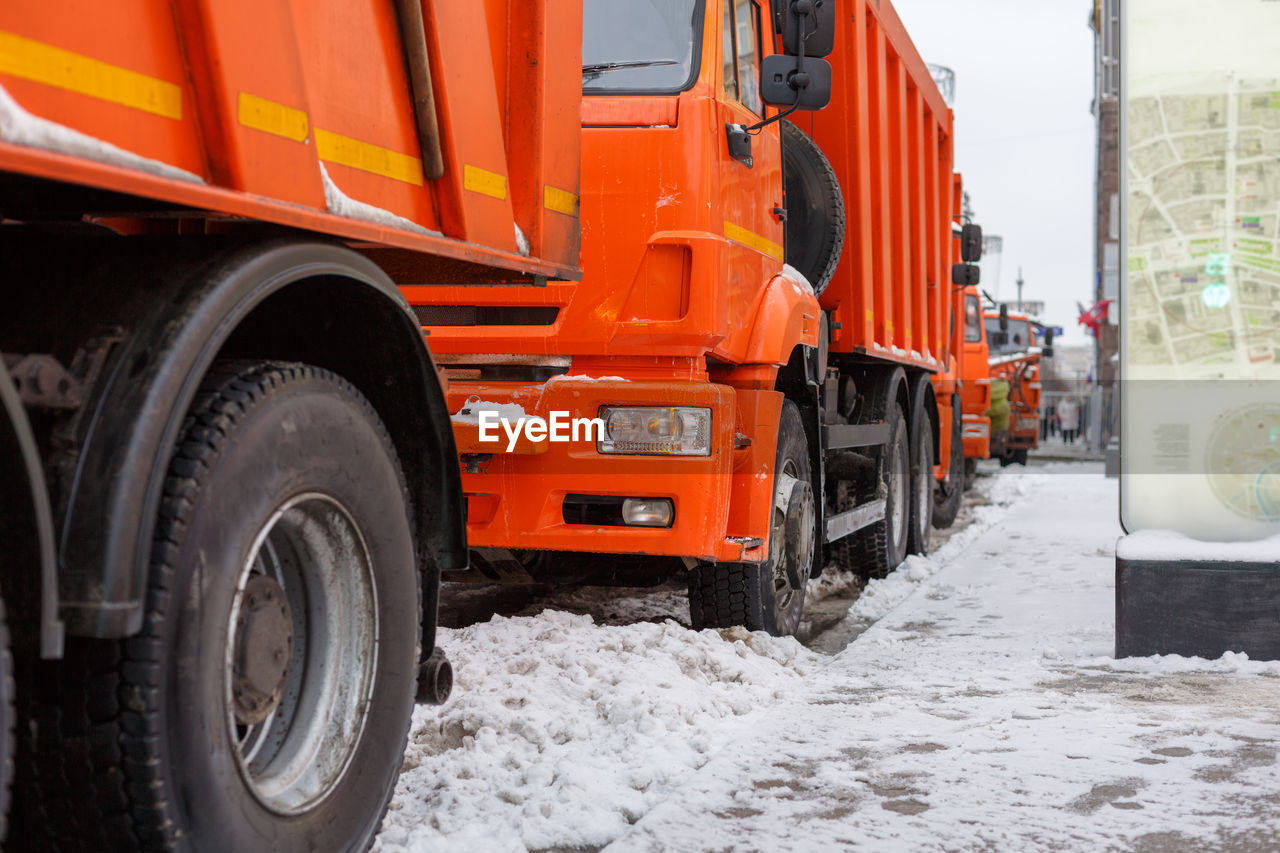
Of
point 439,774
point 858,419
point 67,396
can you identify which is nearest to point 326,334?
point 67,396

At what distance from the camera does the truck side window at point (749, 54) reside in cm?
574

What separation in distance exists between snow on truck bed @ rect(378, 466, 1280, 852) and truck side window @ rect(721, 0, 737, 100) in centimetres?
223

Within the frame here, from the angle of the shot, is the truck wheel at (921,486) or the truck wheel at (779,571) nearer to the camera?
the truck wheel at (779,571)

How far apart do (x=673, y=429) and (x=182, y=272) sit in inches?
121

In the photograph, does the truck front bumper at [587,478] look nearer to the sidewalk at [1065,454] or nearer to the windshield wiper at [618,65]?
the windshield wiper at [618,65]

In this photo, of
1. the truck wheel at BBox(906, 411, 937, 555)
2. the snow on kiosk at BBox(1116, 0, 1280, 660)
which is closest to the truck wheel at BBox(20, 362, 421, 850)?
the snow on kiosk at BBox(1116, 0, 1280, 660)

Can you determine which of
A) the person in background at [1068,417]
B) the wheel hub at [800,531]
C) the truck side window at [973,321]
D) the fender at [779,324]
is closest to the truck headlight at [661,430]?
the fender at [779,324]

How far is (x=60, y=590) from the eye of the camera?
6.52 feet

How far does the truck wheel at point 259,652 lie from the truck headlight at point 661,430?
6.99 ft

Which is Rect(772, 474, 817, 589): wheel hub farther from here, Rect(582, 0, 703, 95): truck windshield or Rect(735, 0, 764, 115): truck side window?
Rect(582, 0, 703, 95): truck windshield

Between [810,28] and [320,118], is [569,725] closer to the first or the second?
[320,118]

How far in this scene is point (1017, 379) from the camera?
23719mm

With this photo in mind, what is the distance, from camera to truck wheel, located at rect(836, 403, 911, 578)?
9.01m

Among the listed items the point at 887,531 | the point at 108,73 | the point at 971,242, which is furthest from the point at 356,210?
the point at 971,242
